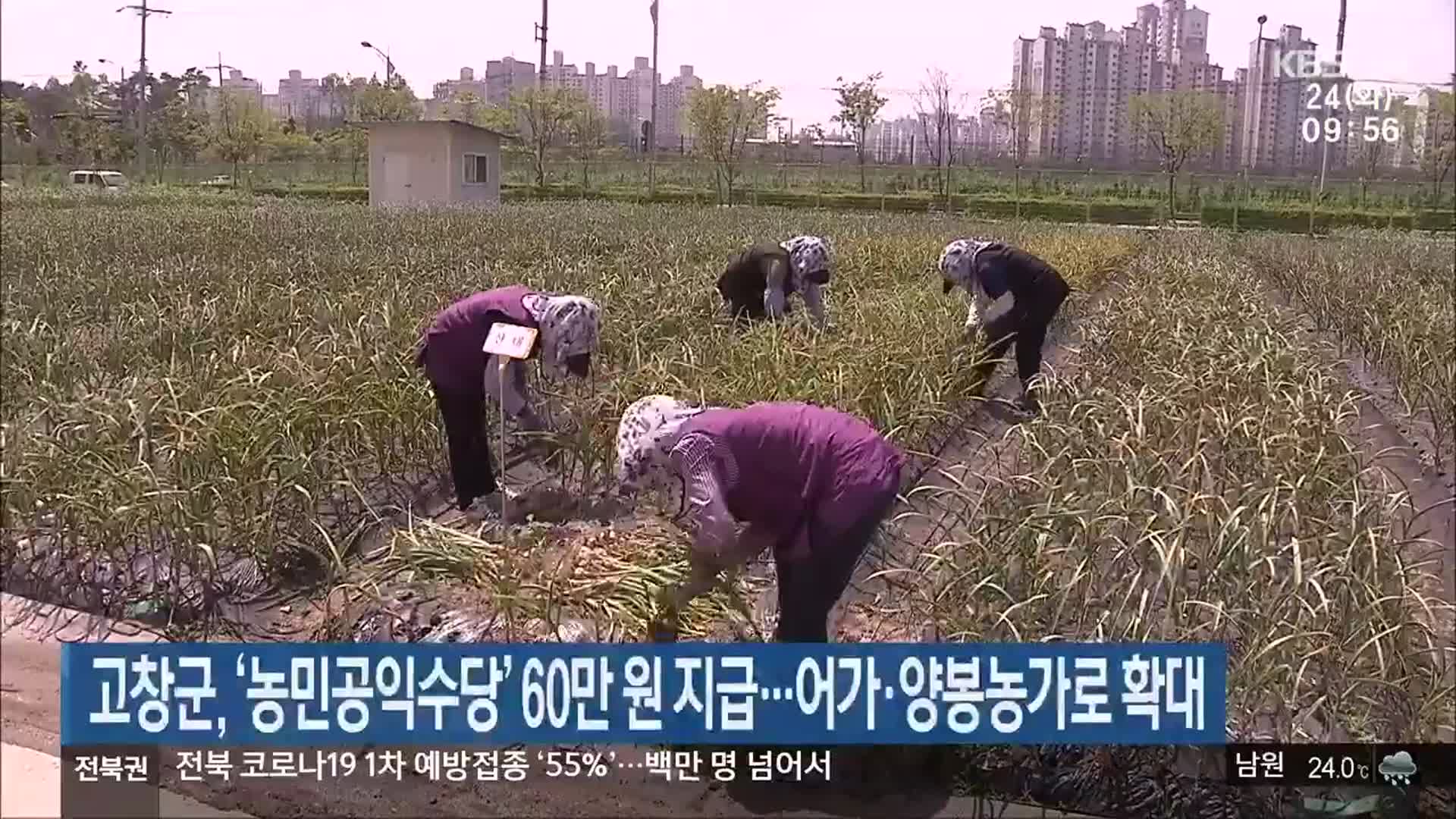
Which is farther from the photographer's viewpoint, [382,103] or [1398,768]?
[382,103]

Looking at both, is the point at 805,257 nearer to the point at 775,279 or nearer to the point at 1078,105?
the point at 775,279

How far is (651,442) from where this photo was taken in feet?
8.45

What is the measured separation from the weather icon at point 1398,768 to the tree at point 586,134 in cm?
2147

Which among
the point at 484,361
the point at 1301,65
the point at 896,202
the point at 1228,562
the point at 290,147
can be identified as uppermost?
the point at 290,147

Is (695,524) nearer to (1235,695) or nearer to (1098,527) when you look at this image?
(1098,527)

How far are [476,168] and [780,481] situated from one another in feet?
56.5

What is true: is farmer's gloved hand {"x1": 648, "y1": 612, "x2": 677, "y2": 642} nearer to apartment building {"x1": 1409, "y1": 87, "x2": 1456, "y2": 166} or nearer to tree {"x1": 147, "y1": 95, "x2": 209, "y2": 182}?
Result: apartment building {"x1": 1409, "y1": 87, "x2": 1456, "y2": 166}

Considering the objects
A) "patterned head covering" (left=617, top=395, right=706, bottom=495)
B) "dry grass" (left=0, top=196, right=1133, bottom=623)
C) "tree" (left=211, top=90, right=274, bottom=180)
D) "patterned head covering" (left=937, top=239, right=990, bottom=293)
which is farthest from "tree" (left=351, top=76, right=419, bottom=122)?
"patterned head covering" (left=617, top=395, right=706, bottom=495)

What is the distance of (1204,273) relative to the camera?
8945mm

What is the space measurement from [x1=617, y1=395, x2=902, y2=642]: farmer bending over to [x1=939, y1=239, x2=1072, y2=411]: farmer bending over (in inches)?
119

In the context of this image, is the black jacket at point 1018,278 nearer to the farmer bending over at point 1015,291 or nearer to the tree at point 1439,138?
the farmer bending over at point 1015,291

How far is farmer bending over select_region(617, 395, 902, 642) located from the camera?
2.53 m

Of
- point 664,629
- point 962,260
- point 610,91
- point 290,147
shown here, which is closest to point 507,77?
point 610,91

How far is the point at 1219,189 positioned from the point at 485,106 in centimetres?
1436
